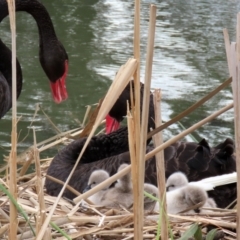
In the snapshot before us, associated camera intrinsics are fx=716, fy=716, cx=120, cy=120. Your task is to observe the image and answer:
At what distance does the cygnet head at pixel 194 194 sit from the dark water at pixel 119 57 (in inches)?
50.5

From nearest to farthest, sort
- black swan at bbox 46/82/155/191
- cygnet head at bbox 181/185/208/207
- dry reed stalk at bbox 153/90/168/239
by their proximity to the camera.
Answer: dry reed stalk at bbox 153/90/168/239
cygnet head at bbox 181/185/208/207
black swan at bbox 46/82/155/191

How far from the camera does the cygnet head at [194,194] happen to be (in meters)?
1.82

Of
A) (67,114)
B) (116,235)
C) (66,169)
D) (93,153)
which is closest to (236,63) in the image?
(116,235)

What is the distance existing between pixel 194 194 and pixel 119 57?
298 cm

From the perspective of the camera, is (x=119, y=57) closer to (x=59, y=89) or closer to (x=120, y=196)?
(x=59, y=89)

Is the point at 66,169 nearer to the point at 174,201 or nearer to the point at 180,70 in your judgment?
the point at 174,201

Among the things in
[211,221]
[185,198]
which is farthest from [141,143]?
[185,198]

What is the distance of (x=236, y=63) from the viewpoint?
124cm

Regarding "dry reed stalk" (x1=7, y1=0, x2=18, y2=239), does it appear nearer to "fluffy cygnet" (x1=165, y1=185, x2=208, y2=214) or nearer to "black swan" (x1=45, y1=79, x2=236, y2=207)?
"fluffy cygnet" (x1=165, y1=185, x2=208, y2=214)

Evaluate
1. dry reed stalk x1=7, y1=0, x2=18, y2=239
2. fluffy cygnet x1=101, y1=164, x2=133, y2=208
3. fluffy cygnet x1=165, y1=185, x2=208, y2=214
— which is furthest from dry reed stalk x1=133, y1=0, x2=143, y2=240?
fluffy cygnet x1=101, y1=164, x2=133, y2=208

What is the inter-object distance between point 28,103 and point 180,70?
3.78ft

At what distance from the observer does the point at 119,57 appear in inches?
187

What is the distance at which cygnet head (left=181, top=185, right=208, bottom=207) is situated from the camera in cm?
182

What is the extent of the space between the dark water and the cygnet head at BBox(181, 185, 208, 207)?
128 cm
